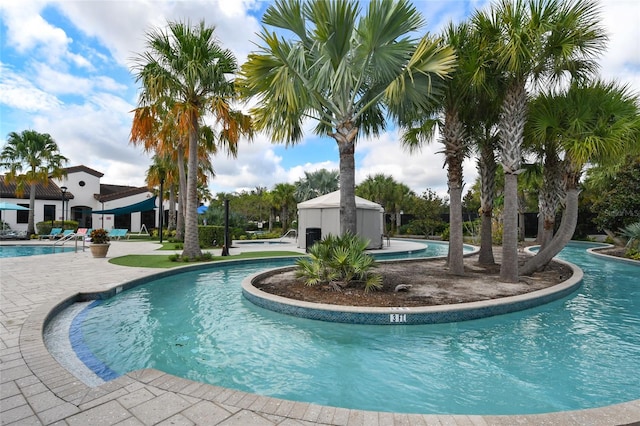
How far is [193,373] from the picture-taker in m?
3.52

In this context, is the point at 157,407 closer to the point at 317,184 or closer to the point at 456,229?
the point at 456,229

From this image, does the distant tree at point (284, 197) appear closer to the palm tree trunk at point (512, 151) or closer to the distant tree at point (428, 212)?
the distant tree at point (428, 212)

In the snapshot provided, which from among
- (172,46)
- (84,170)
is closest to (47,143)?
(84,170)

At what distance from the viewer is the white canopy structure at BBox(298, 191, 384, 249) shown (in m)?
16.4

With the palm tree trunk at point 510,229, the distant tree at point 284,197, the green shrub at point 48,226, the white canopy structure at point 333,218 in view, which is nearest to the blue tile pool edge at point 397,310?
the palm tree trunk at point 510,229

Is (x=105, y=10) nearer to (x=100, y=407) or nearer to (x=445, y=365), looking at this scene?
(x=100, y=407)

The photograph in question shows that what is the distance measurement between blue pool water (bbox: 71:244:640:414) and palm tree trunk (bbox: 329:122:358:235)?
2796 millimetres

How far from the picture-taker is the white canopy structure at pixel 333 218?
53.9ft

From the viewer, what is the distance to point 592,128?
7672mm

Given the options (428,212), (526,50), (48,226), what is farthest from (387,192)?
(48,226)

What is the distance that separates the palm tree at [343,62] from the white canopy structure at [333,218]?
8.62 metres

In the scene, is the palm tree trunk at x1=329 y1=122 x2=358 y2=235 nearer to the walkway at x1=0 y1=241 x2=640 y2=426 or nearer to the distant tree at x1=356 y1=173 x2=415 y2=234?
the walkway at x1=0 y1=241 x2=640 y2=426

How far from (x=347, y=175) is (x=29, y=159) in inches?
1064

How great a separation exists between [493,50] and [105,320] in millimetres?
9385
